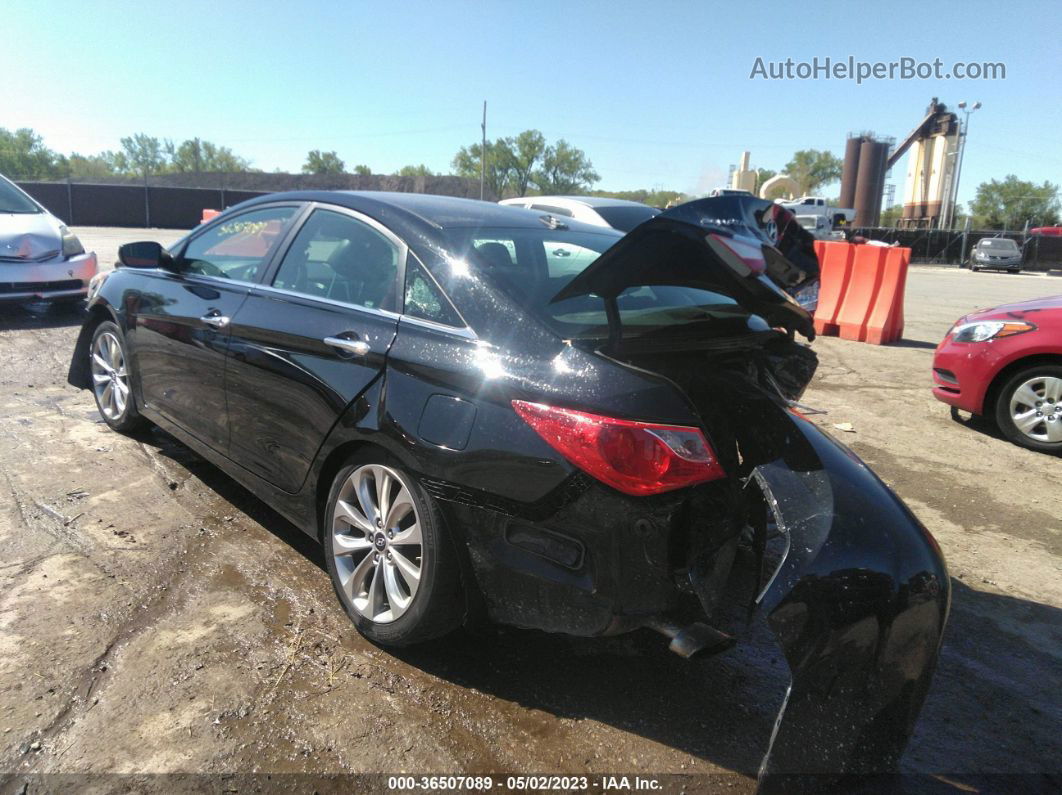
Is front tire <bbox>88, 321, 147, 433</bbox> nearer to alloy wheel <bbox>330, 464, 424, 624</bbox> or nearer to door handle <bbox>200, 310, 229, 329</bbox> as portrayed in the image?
door handle <bbox>200, 310, 229, 329</bbox>

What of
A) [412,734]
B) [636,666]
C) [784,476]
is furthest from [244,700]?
[784,476]

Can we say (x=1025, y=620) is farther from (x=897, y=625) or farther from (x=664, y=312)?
(x=664, y=312)

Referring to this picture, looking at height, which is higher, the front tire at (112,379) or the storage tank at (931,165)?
the storage tank at (931,165)

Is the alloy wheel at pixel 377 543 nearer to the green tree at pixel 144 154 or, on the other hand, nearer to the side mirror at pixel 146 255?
the side mirror at pixel 146 255

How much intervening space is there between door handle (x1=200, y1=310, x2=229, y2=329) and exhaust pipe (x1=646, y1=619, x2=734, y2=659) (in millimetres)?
2415

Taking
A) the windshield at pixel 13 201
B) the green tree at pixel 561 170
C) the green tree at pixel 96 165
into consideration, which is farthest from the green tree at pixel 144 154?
the windshield at pixel 13 201

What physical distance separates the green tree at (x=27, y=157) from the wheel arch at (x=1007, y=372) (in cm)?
8243

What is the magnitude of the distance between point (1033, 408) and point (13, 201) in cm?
1074

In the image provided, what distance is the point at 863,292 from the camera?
33.1 ft

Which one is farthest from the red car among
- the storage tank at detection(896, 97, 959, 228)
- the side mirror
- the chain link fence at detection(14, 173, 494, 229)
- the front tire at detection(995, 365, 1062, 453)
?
the storage tank at detection(896, 97, 959, 228)

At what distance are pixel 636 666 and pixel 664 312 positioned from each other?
132cm

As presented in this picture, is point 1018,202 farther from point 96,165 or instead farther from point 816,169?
point 96,165

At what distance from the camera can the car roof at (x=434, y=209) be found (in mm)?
3008

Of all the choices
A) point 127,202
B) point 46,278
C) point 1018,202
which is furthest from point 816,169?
point 46,278
